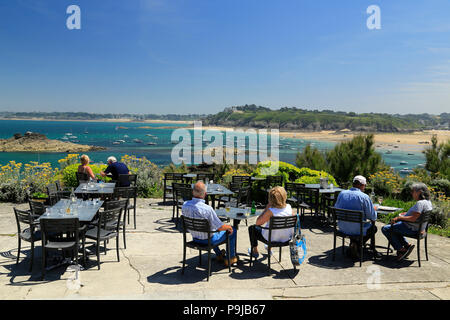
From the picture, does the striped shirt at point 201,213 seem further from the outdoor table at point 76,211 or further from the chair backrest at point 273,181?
the chair backrest at point 273,181

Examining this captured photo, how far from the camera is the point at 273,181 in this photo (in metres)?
10.9

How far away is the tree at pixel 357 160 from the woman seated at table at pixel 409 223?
887 centimetres

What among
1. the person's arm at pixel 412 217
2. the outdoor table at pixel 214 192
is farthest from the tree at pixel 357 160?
the person's arm at pixel 412 217

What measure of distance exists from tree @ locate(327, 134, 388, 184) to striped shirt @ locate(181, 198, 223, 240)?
10.7 metres

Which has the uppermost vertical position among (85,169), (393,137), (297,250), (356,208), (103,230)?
(393,137)

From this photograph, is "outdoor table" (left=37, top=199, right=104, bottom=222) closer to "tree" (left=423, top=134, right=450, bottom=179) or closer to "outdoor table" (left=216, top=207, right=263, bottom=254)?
"outdoor table" (left=216, top=207, right=263, bottom=254)

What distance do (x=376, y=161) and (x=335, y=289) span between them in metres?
11.4

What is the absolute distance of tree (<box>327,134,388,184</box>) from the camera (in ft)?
47.3

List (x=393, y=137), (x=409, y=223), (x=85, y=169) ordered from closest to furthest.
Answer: (x=409, y=223)
(x=85, y=169)
(x=393, y=137)

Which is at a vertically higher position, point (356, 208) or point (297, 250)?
point (356, 208)

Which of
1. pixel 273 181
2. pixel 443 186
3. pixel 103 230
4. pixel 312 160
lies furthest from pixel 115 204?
pixel 443 186

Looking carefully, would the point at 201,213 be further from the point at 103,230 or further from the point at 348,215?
the point at 348,215

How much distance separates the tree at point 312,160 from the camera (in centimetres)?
1532

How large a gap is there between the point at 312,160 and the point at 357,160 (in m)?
2.01
